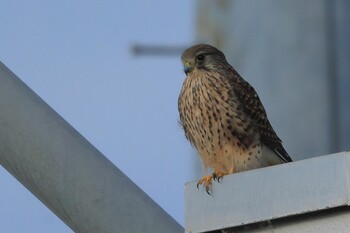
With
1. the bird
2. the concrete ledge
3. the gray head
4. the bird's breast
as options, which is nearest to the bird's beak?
the gray head

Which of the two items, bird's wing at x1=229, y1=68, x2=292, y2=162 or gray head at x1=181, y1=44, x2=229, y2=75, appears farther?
gray head at x1=181, y1=44, x2=229, y2=75

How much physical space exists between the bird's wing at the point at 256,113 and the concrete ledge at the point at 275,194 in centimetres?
327

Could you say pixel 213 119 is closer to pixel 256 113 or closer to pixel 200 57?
pixel 256 113

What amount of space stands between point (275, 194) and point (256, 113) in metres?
3.52

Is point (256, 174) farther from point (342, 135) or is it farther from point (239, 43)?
point (239, 43)

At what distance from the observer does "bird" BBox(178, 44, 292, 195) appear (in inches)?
251

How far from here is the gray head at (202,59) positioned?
6844mm

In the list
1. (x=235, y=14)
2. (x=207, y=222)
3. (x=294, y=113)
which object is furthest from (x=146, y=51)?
(x=207, y=222)

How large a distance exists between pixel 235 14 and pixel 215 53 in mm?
4412

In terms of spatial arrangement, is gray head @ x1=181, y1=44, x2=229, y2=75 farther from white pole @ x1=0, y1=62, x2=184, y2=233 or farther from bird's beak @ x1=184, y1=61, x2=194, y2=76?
white pole @ x1=0, y1=62, x2=184, y2=233

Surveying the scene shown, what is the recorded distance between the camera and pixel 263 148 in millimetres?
6539

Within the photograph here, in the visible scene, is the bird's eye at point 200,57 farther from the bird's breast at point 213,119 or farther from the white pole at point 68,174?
the white pole at point 68,174

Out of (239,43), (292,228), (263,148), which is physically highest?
(239,43)

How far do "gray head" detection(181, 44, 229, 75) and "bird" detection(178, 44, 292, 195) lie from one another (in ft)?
0.40
